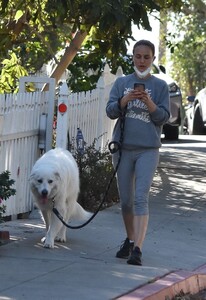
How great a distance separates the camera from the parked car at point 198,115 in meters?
23.0

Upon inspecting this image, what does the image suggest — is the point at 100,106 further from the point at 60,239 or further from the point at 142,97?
the point at 142,97

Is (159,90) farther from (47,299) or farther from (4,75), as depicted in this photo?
(4,75)

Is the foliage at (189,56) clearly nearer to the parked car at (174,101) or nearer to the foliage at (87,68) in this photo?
the parked car at (174,101)

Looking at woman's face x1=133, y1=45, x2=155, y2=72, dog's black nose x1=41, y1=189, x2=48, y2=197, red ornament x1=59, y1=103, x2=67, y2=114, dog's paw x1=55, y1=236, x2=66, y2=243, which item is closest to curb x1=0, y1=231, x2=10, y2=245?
dog's paw x1=55, y1=236, x2=66, y2=243

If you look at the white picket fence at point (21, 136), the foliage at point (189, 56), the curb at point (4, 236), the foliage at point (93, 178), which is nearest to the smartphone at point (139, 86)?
the curb at point (4, 236)

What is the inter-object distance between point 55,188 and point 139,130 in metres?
1.10

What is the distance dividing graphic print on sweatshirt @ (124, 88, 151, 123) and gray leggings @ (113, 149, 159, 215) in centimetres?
31

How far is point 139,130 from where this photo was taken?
8812 millimetres

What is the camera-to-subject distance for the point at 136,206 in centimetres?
873

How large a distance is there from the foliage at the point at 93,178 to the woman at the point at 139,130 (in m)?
3.31

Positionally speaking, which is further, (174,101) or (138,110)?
(174,101)

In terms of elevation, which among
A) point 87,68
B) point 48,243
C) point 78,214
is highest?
point 87,68

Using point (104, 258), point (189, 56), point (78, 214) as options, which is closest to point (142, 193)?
point (104, 258)

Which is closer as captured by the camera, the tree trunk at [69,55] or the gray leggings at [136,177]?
the gray leggings at [136,177]
